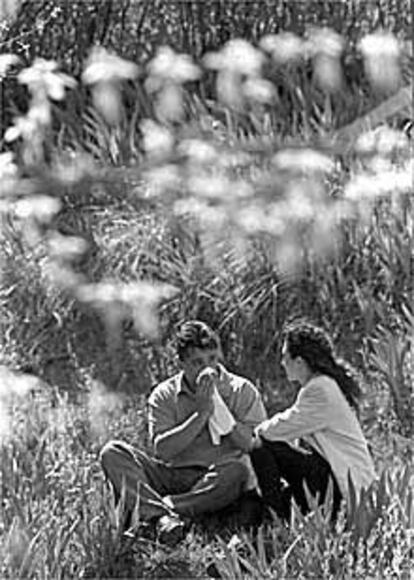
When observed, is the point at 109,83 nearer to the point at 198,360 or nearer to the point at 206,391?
the point at 198,360

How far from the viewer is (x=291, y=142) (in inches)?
259

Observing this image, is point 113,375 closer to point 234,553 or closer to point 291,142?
point 291,142

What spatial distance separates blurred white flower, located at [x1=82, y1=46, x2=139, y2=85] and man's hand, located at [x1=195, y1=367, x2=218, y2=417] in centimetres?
168

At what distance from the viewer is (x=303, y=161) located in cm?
602

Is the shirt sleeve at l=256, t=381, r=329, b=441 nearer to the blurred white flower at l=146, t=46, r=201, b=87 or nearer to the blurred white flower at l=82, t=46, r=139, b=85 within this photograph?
the blurred white flower at l=82, t=46, r=139, b=85

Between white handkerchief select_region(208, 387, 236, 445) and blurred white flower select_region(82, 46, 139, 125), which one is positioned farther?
blurred white flower select_region(82, 46, 139, 125)

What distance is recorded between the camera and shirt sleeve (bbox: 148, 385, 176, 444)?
189 inches

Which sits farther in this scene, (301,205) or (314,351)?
(301,205)

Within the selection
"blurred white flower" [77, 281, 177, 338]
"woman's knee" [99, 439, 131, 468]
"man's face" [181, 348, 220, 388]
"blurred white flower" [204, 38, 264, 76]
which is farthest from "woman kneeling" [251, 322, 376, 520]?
"blurred white flower" [204, 38, 264, 76]

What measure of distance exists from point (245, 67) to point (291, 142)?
1.98 ft

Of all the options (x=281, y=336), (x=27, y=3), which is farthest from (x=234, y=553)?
(x=27, y=3)

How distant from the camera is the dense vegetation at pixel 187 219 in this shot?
5223 millimetres

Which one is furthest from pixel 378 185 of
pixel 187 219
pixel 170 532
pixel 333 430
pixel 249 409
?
pixel 170 532

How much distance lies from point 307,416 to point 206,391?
34cm
